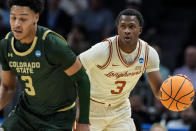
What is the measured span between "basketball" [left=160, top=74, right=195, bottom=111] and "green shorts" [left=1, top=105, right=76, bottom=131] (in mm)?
1420

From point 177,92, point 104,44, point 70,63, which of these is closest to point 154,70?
point 177,92

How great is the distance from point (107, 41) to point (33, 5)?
56.3 inches

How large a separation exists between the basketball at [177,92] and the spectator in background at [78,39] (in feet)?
13.4

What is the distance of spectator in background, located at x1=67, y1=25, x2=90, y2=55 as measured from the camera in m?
9.33

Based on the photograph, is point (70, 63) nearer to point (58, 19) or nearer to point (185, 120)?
point (185, 120)

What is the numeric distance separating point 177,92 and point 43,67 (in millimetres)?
1863

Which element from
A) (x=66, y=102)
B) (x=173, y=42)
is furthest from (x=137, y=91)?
(x=66, y=102)

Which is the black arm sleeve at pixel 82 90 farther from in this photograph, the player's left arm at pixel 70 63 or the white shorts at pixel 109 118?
the white shorts at pixel 109 118

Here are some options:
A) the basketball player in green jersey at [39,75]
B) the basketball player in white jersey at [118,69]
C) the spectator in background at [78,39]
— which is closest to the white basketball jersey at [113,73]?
the basketball player in white jersey at [118,69]

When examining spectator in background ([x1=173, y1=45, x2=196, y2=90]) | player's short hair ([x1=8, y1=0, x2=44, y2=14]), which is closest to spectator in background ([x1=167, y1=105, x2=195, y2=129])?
spectator in background ([x1=173, y1=45, x2=196, y2=90])

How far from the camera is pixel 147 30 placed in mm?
9664

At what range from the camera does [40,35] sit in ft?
13.9

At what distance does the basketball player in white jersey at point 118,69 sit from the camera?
529cm

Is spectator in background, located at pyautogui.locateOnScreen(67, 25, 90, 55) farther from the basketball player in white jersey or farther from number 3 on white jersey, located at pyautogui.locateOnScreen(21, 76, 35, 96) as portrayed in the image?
number 3 on white jersey, located at pyautogui.locateOnScreen(21, 76, 35, 96)
